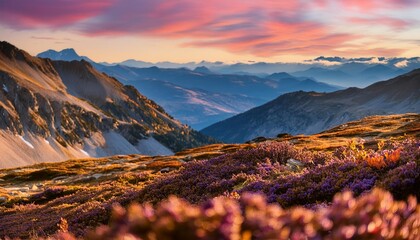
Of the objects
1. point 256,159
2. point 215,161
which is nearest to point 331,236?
point 256,159

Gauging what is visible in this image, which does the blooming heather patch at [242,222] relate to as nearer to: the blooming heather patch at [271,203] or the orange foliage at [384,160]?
the blooming heather patch at [271,203]

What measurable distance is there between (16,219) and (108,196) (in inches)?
231

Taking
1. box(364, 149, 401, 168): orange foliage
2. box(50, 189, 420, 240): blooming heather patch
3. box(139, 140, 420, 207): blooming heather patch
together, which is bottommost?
box(139, 140, 420, 207): blooming heather patch

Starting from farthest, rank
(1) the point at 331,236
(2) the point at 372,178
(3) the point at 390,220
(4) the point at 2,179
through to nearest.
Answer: (4) the point at 2,179
(2) the point at 372,178
(3) the point at 390,220
(1) the point at 331,236

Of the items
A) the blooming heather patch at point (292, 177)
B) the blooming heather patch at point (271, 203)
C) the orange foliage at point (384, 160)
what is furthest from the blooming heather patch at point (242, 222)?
the orange foliage at point (384, 160)

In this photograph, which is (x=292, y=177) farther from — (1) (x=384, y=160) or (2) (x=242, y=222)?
(2) (x=242, y=222)

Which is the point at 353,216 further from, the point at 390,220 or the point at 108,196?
the point at 108,196

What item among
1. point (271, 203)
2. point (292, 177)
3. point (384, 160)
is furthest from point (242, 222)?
point (292, 177)

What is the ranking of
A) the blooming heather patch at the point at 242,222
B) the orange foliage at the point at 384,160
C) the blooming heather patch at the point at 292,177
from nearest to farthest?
the blooming heather patch at the point at 242,222, the blooming heather patch at the point at 292,177, the orange foliage at the point at 384,160

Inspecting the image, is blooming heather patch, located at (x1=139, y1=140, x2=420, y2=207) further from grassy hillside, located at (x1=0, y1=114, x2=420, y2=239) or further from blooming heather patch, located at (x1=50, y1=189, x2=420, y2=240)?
blooming heather patch, located at (x1=50, y1=189, x2=420, y2=240)

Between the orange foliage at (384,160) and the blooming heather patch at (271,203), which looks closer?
the blooming heather patch at (271,203)

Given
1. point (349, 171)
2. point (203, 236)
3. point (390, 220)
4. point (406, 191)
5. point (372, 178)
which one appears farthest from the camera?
point (349, 171)

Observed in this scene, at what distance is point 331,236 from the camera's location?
311 cm

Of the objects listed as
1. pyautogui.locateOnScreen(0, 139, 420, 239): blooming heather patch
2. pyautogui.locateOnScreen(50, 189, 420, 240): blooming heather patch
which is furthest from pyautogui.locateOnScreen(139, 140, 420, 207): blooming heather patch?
pyautogui.locateOnScreen(50, 189, 420, 240): blooming heather patch
